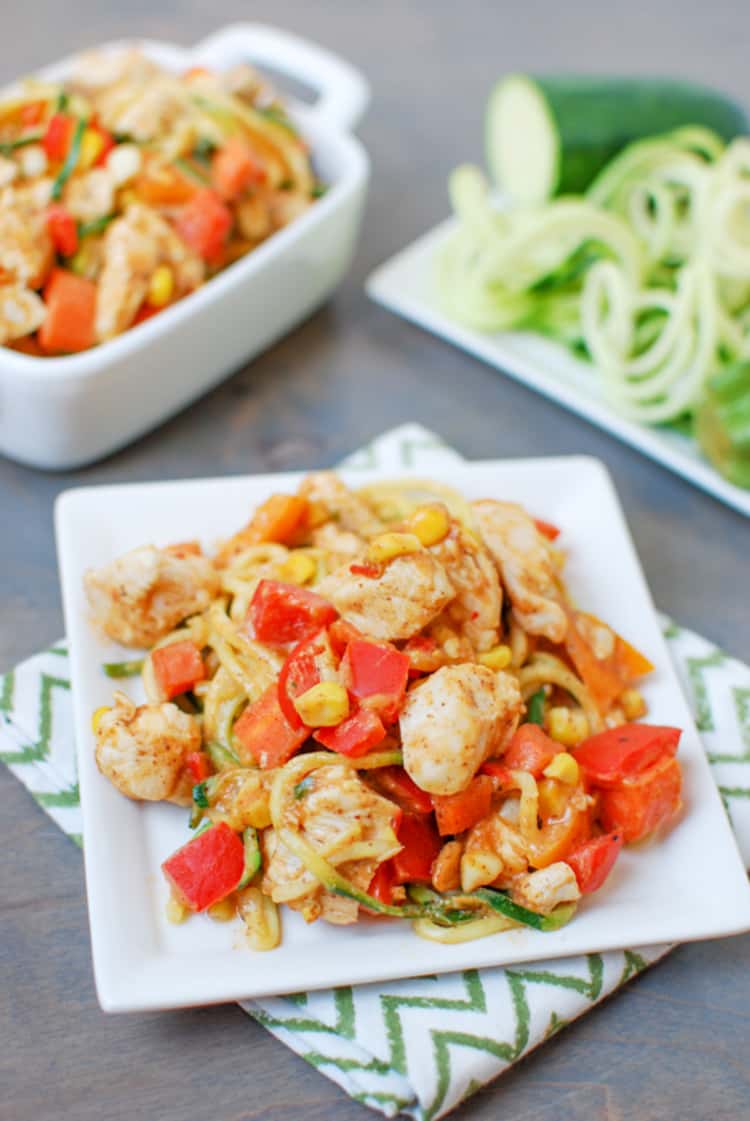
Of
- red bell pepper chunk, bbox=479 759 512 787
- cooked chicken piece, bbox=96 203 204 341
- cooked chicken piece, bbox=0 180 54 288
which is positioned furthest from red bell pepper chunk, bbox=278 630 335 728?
cooked chicken piece, bbox=0 180 54 288

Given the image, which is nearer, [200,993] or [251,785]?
[200,993]

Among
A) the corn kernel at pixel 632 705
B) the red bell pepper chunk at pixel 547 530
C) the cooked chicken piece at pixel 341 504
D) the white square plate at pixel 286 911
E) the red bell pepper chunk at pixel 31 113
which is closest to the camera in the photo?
the white square plate at pixel 286 911

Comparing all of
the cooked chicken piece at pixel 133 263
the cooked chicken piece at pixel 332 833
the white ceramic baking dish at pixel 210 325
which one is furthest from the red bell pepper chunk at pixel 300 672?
the cooked chicken piece at pixel 133 263

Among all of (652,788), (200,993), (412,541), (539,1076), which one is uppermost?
(412,541)

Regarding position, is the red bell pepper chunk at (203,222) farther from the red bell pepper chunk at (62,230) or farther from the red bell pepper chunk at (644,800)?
the red bell pepper chunk at (644,800)

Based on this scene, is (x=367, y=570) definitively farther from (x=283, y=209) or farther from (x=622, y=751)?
(x=283, y=209)

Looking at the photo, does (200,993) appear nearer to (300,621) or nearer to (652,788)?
(300,621)

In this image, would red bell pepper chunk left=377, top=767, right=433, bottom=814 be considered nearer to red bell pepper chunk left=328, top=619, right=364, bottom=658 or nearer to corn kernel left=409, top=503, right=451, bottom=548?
red bell pepper chunk left=328, top=619, right=364, bottom=658

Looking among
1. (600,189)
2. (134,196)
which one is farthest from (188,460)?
(600,189)
